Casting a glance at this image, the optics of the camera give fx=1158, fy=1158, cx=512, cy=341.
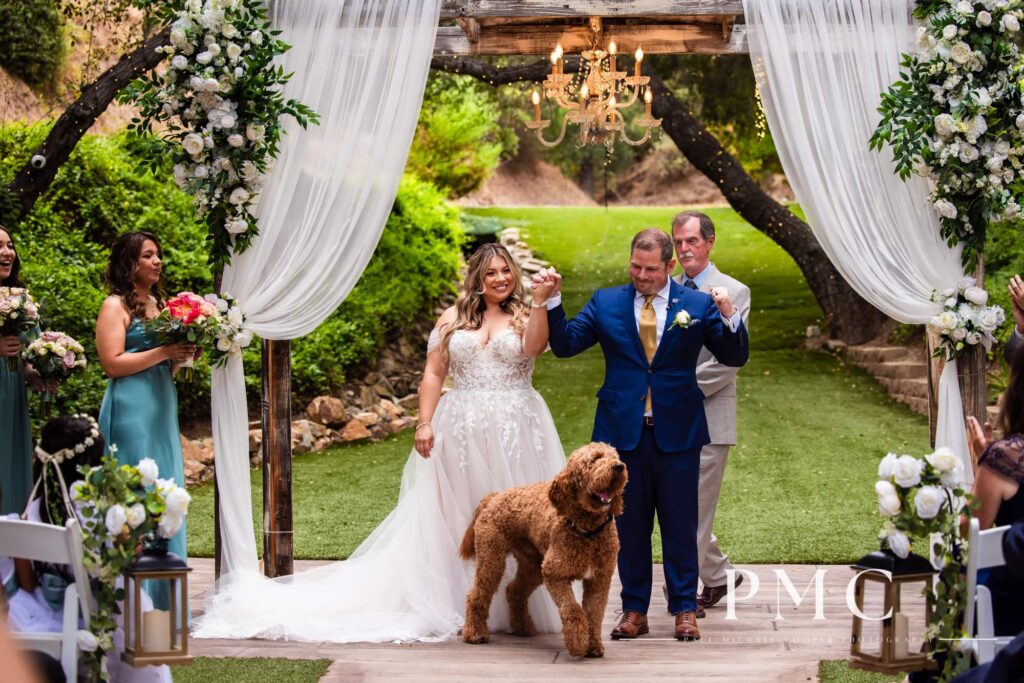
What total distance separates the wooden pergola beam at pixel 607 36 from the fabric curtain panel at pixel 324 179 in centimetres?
49

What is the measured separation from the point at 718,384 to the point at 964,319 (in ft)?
3.50

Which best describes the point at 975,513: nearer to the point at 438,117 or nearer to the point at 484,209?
the point at 438,117

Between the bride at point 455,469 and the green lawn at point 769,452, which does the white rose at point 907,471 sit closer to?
the bride at point 455,469

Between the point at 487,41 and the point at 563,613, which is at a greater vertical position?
the point at 487,41

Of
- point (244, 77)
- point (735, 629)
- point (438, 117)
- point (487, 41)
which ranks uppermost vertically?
point (438, 117)

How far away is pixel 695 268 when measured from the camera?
201 inches

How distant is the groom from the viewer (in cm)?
459

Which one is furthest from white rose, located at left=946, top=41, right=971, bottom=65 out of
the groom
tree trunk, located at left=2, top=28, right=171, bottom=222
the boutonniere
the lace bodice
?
tree trunk, located at left=2, top=28, right=171, bottom=222

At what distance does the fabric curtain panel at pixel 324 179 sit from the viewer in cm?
509

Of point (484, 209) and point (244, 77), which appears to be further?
point (484, 209)

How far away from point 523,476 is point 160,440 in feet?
4.87

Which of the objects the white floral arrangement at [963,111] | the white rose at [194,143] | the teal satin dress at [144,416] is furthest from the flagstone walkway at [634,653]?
the white rose at [194,143]

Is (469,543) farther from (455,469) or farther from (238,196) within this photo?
(238,196)

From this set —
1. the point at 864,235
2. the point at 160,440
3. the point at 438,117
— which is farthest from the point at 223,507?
the point at 438,117
